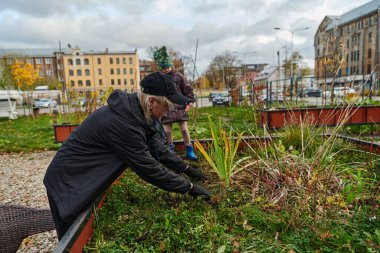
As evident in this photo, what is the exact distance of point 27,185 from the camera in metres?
4.25

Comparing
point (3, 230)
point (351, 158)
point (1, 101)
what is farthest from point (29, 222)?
point (1, 101)

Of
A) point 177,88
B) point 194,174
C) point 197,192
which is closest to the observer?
point 197,192

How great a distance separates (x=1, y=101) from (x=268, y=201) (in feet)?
51.9

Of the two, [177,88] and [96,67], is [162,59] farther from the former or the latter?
[96,67]

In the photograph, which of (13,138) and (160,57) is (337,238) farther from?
(13,138)

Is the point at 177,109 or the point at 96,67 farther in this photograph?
the point at 96,67

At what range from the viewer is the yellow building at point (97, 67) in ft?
209

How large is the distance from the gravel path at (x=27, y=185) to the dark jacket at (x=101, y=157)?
46.3 inches

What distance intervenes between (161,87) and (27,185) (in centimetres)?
353

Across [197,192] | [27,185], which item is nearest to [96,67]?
[27,185]

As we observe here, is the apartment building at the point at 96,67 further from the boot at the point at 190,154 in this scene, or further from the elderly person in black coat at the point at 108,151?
the elderly person in black coat at the point at 108,151

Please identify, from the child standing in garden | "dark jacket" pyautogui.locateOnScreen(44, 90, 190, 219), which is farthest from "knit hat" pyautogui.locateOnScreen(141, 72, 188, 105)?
the child standing in garden

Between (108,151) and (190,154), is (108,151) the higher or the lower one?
the higher one

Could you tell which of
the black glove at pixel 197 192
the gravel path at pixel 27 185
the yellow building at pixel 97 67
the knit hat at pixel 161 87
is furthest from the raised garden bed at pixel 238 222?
the yellow building at pixel 97 67
